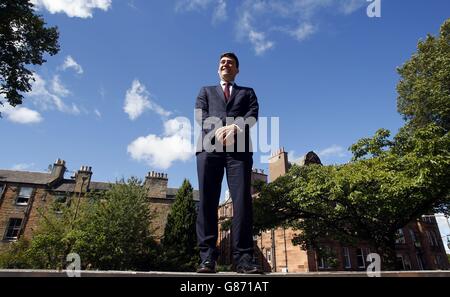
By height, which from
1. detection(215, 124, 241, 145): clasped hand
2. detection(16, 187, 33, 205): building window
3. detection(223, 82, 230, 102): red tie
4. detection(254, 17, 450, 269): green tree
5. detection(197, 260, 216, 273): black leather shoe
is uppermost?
detection(16, 187, 33, 205): building window

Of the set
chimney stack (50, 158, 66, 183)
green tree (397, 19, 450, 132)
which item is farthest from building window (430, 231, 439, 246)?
chimney stack (50, 158, 66, 183)

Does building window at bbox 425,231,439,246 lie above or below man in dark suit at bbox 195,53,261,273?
above

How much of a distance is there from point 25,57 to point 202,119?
51.1 ft

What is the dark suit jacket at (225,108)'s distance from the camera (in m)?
3.78

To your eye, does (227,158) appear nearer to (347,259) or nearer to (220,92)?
(220,92)

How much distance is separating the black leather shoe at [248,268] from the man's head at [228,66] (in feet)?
8.25

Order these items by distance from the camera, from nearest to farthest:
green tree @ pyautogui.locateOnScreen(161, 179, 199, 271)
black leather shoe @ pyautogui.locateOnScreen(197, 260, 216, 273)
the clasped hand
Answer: black leather shoe @ pyautogui.locateOnScreen(197, 260, 216, 273) → the clasped hand → green tree @ pyautogui.locateOnScreen(161, 179, 199, 271)

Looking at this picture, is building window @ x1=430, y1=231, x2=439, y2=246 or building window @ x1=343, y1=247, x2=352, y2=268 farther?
building window @ x1=430, y1=231, x2=439, y2=246

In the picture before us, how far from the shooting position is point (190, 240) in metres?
28.6

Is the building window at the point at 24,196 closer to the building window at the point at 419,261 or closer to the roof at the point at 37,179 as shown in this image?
the roof at the point at 37,179

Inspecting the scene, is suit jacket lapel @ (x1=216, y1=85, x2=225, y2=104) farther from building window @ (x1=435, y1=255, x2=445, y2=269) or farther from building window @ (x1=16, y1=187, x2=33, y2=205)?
building window @ (x1=435, y1=255, x2=445, y2=269)

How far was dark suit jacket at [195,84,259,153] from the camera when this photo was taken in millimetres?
3781
